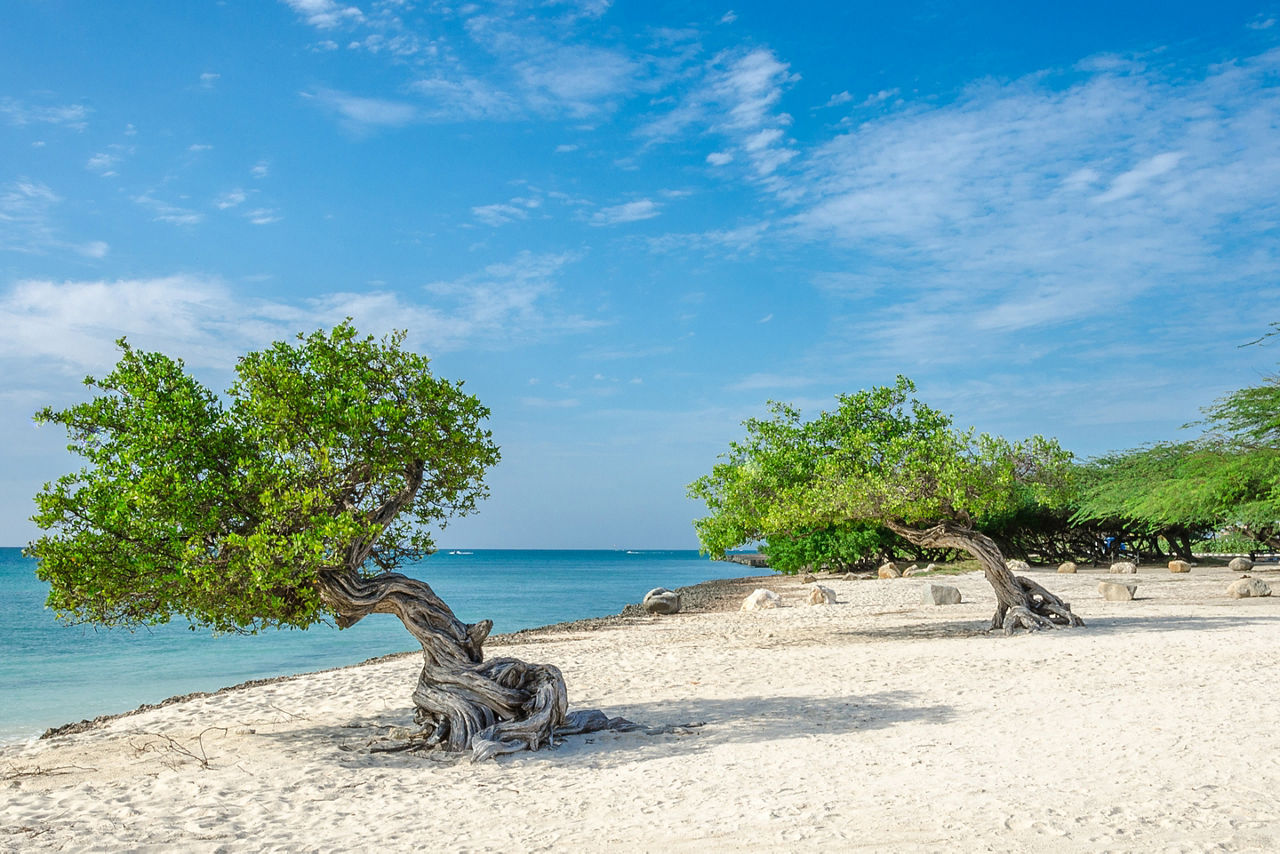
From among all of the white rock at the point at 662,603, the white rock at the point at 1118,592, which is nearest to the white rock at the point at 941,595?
the white rock at the point at 1118,592

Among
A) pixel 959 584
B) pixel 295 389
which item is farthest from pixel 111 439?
pixel 959 584

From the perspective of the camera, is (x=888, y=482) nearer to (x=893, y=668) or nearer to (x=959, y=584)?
(x=893, y=668)

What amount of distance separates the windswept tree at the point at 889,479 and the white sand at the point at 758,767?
304 centimetres

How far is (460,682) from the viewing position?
10.3m

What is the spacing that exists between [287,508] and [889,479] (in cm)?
1183

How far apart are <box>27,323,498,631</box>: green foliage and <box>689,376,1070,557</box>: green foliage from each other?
9.09m

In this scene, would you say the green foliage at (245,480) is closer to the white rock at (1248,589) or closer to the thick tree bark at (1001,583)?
the thick tree bark at (1001,583)

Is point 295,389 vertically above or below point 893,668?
above

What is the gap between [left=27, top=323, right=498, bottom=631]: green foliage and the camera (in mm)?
8914

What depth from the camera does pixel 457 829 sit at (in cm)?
736

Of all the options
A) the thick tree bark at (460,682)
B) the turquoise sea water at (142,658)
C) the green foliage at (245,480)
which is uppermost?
the green foliage at (245,480)

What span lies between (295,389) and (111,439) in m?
2.01

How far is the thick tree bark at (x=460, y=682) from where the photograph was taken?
32.7 ft

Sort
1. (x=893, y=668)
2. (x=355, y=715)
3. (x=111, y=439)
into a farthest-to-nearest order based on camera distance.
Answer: (x=893, y=668) < (x=355, y=715) < (x=111, y=439)
